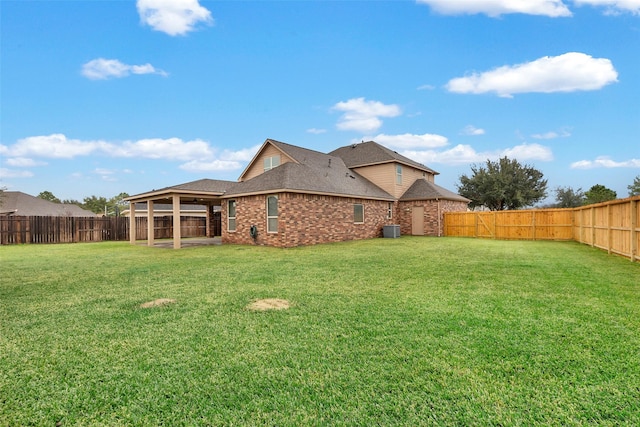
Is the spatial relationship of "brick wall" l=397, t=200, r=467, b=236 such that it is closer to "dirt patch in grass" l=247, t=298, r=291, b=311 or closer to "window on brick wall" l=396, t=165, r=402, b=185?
"window on brick wall" l=396, t=165, r=402, b=185

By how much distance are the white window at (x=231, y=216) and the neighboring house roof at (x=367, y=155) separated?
10282 mm

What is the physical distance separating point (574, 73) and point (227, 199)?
66.1 feet

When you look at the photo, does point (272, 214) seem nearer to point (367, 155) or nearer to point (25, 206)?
point (367, 155)

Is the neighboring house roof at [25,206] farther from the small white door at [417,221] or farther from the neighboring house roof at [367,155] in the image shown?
the small white door at [417,221]

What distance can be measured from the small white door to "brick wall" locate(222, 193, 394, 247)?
554 cm

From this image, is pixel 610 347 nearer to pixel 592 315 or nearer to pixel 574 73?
pixel 592 315

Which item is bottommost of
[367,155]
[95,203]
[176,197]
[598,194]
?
[176,197]

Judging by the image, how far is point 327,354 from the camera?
9.98 feet

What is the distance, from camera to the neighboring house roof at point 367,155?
22031 mm

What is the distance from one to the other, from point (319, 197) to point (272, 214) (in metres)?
2.51

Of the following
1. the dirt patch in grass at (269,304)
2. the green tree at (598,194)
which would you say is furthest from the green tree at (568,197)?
the dirt patch in grass at (269,304)

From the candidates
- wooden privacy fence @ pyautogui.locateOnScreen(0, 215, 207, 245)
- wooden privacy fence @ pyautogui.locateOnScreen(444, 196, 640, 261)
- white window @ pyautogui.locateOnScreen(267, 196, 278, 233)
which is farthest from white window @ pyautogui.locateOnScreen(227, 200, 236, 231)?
wooden privacy fence @ pyautogui.locateOnScreen(444, 196, 640, 261)

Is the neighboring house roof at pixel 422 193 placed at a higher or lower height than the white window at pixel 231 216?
higher

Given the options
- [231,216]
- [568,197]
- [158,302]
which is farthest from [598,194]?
[158,302]
